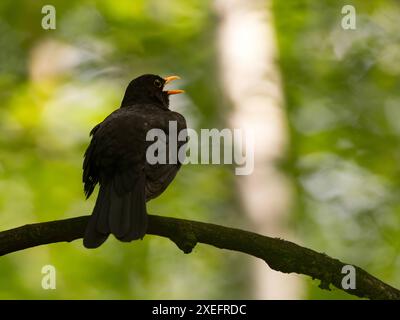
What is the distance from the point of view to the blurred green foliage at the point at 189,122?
359 inches

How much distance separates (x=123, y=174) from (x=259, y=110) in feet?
10.4

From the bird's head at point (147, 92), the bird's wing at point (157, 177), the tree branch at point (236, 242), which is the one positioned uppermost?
the bird's head at point (147, 92)

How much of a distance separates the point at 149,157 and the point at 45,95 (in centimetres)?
507

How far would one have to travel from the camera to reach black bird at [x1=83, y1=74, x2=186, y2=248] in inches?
194

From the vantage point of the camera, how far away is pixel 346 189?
10.1m

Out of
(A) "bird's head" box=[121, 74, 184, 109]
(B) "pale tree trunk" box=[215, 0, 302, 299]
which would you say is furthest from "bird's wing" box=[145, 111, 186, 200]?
(B) "pale tree trunk" box=[215, 0, 302, 299]

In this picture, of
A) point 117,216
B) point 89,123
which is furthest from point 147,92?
point 89,123

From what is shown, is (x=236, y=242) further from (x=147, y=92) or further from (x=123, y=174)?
(x=147, y=92)

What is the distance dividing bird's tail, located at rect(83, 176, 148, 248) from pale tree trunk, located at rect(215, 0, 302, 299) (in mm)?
2163

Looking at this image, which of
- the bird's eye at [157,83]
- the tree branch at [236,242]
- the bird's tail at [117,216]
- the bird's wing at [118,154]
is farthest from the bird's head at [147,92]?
the tree branch at [236,242]

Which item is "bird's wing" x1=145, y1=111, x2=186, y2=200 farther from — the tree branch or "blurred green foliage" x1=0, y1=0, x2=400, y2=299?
"blurred green foliage" x1=0, y1=0, x2=400, y2=299

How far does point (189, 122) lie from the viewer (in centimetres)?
983

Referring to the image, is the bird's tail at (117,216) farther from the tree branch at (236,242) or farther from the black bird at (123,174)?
the tree branch at (236,242)
